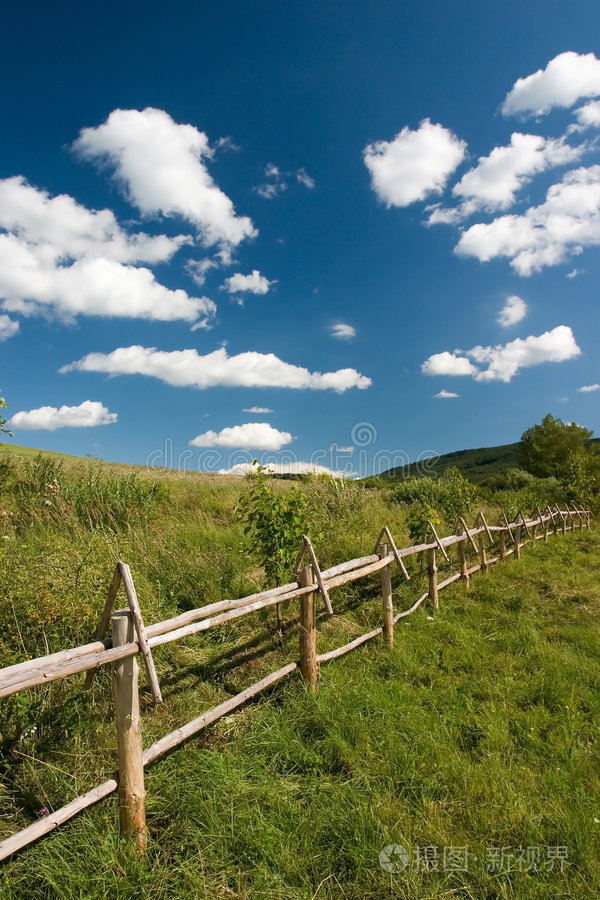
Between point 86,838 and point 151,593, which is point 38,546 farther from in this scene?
point 86,838

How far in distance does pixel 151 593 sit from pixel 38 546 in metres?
1.61

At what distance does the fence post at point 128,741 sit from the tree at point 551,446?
34296mm

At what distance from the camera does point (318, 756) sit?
11.7 feet

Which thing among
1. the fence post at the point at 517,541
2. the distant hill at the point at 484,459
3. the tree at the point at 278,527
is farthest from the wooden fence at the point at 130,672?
the distant hill at the point at 484,459

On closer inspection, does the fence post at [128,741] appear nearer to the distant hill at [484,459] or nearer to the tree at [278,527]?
the tree at [278,527]

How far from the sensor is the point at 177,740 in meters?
3.27

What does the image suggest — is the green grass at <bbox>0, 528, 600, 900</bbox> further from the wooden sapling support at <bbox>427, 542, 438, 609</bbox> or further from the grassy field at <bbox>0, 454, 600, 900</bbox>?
the wooden sapling support at <bbox>427, 542, 438, 609</bbox>

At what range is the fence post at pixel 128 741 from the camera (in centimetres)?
286

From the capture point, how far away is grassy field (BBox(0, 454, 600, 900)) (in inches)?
105

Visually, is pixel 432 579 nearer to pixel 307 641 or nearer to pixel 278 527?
pixel 278 527

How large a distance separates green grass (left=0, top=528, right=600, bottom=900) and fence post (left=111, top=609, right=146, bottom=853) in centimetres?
12

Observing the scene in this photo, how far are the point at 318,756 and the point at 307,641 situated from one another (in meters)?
Result: 1.07

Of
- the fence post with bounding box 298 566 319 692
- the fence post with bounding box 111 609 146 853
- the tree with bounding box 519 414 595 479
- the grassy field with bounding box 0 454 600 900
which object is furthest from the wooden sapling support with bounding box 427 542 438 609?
the tree with bounding box 519 414 595 479

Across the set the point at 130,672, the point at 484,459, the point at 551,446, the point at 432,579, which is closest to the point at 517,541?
the point at 432,579
